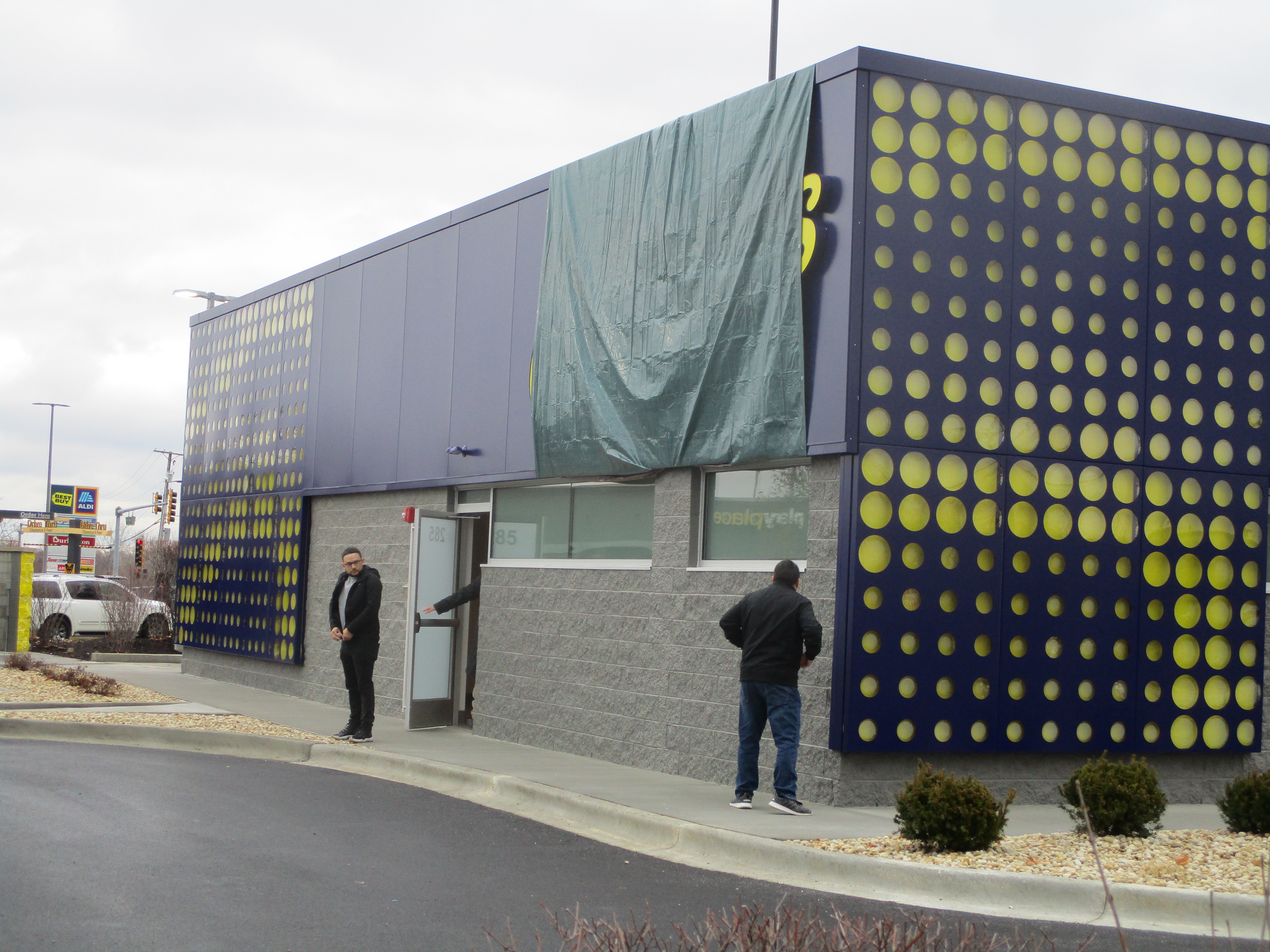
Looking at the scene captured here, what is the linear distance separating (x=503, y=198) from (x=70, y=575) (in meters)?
22.9

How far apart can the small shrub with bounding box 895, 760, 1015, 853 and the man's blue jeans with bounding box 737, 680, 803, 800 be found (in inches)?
62.0

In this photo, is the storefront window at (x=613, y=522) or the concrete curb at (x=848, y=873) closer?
the concrete curb at (x=848, y=873)

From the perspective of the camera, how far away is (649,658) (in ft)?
40.1

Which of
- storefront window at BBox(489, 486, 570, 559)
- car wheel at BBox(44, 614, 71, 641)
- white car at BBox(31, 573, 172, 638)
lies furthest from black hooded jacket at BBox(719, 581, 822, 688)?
car wheel at BBox(44, 614, 71, 641)

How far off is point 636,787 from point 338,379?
374 inches

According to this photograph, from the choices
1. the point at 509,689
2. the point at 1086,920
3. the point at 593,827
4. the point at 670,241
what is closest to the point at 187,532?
the point at 509,689

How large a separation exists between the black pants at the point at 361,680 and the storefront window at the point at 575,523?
208 centimetres

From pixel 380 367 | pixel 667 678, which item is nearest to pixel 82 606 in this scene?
pixel 380 367

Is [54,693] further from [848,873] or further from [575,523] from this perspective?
[848,873]

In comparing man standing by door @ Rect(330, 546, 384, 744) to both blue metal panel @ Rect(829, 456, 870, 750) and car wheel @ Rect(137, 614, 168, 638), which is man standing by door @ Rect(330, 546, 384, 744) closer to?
blue metal panel @ Rect(829, 456, 870, 750)

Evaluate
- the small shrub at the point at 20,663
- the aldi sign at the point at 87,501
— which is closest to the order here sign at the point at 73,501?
the aldi sign at the point at 87,501

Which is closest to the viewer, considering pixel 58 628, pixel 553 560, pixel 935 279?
pixel 935 279

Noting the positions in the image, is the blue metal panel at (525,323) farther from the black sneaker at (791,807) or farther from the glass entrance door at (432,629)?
the black sneaker at (791,807)

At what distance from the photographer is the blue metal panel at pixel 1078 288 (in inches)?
431
